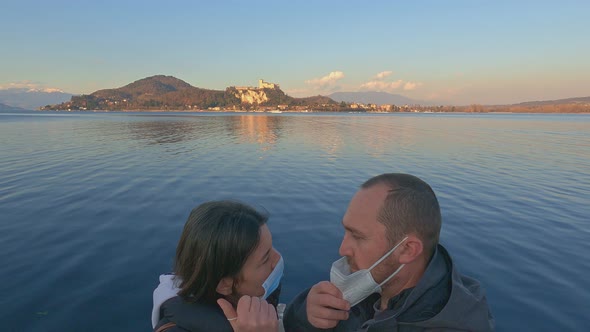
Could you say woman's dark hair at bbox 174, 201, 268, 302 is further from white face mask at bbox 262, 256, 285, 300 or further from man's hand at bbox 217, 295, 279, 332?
man's hand at bbox 217, 295, 279, 332

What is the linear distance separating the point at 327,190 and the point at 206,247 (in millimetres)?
11140

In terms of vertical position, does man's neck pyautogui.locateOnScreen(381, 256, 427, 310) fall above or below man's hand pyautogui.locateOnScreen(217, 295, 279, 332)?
below

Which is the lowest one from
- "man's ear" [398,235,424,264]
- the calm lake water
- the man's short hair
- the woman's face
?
the calm lake water

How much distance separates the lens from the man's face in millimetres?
2295

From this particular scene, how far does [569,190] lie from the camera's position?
13.4 metres

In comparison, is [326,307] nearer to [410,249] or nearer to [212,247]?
[410,249]

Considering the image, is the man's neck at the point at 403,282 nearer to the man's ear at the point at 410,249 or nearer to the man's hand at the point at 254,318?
the man's ear at the point at 410,249

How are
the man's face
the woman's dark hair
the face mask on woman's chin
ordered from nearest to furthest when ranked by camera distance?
the woman's dark hair
the man's face
the face mask on woman's chin

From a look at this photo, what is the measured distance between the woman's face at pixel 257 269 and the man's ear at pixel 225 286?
49mm

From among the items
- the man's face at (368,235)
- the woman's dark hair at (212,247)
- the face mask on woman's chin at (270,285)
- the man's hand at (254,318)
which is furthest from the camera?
the face mask on woman's chin at (270,285)

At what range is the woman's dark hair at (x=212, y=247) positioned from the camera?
2.18 meters

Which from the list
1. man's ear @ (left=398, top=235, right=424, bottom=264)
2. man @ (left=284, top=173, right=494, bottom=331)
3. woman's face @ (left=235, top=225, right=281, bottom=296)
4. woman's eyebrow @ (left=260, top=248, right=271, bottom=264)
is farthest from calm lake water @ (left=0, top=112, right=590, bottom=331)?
man's ear @ (left=398, top=235, right=424, bottom=264)

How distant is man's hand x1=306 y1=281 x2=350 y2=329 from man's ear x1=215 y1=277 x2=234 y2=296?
590 mm

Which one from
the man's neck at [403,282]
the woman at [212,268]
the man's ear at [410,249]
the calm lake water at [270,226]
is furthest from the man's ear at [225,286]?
the calm lake water at [270,226]
